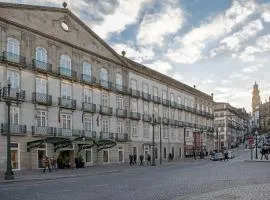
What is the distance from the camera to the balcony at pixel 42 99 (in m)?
41.9

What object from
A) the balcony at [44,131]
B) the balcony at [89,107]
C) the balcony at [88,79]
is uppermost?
the balcony at [88,79]

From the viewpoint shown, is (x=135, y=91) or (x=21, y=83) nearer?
(x=21, y=83)

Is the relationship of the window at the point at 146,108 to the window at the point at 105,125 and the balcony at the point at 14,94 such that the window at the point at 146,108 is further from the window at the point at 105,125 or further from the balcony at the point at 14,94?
the balcony at the point at 14,94

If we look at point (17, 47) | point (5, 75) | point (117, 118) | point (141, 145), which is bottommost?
point (141, 145)

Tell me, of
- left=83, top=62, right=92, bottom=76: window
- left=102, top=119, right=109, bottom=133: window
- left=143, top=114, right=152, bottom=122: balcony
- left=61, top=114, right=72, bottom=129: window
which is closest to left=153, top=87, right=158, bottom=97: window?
left=143, top=114, right=152, bottom=122: balcony

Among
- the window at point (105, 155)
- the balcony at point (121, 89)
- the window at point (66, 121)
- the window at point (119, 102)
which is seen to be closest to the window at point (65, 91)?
the window at point (66, 121)

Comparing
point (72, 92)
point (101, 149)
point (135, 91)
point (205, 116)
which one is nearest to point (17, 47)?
point (72, 92)

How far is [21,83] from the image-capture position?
134ft

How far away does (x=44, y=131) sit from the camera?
42938 millimetres

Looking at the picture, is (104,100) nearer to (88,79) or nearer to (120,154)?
(88,79)

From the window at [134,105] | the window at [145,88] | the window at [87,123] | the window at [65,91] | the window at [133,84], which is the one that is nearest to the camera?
the window at [65,91]

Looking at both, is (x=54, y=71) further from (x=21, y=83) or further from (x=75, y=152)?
(x=75, y=152)

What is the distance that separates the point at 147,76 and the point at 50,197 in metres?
50.8

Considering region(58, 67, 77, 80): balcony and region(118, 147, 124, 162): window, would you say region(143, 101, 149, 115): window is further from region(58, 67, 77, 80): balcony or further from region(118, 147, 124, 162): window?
region(58, 67, 77, 80): balcony
